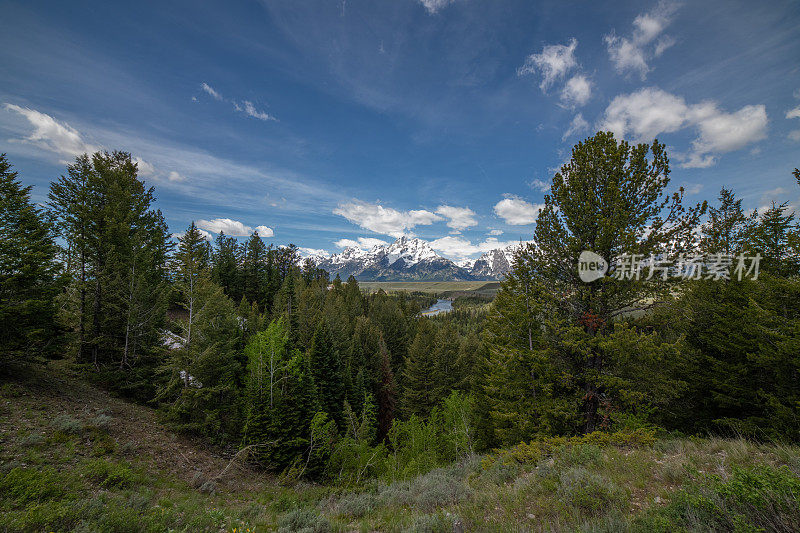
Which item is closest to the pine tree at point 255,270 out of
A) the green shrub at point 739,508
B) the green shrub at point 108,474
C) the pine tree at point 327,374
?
the pine tree at point 327,374

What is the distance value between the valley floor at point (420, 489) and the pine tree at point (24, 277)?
1.99 metres

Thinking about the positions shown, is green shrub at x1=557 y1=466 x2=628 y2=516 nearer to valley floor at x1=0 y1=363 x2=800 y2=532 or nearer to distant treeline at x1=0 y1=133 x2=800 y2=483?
valley floor at x1=0 y1=363 x2=800 y2=532

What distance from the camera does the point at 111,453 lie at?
12.2m

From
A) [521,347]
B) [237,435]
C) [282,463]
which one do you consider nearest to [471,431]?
[521,347]

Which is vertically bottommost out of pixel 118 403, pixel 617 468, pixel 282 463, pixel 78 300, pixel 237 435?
pixel 282 463

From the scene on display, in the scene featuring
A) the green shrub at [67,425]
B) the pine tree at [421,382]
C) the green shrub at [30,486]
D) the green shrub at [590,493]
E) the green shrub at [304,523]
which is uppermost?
the green shrub at [590,493]

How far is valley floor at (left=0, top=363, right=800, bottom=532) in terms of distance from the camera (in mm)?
5125

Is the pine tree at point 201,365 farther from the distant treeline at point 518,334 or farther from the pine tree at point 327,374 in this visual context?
the pine tree at point 327,374

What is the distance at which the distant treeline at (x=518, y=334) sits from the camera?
1056 cm

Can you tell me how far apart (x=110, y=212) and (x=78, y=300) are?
21.9ft

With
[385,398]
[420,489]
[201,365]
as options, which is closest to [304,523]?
[420,489]

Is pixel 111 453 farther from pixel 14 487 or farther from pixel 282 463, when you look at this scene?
pixel 282 463

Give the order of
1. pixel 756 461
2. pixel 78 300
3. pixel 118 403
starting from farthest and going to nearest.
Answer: pixel 78 300
pixel 118 403
pixel 756 461

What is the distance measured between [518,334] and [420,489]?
8959mm
